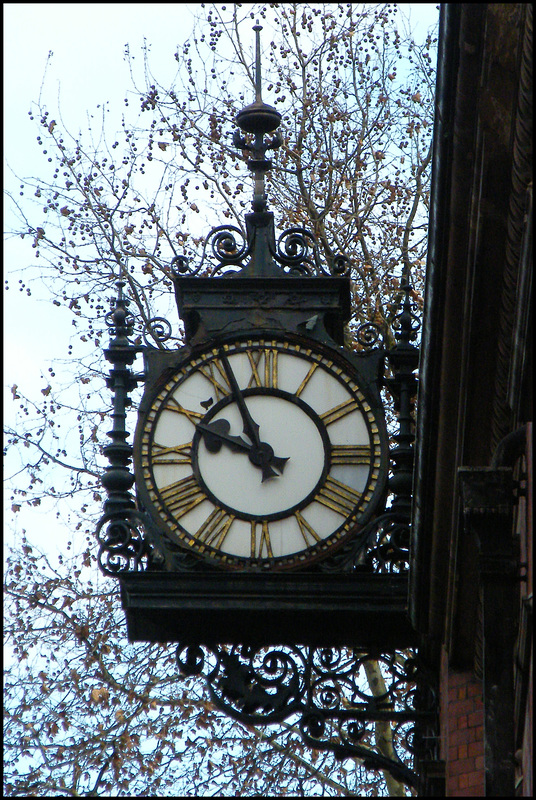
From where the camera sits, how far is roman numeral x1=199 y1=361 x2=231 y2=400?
8047mm

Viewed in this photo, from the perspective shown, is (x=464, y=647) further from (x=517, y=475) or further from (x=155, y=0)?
(x=155, y=0)

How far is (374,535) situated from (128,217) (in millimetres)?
6884

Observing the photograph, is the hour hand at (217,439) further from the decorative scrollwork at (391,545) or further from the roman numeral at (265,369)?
the decorative scrollwork at (391,545)

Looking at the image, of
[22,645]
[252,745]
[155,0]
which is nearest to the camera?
[155,0]

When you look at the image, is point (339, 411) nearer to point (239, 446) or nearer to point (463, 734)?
point (239, 446)

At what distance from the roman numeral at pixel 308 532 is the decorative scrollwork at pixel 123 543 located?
0.68m

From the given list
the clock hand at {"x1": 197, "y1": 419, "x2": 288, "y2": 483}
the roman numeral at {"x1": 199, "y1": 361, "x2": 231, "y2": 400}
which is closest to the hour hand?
the clock hand at {"x1": 197, "y1": 419, "x2": 288, "y2": 483}

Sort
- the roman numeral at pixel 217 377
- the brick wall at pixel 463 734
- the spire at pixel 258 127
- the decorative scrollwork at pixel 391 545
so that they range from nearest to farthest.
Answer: the brick wall at pixel 463 734 → the decorative scrollwork at pixel 391 545 → the roman numeral at pixel 217 377 → the spire at pixel 258 127

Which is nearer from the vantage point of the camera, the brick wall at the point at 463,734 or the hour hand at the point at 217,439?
the brick wall at the point at 463,734

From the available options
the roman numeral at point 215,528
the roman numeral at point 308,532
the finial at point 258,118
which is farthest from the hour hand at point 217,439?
the finial at point 258,118

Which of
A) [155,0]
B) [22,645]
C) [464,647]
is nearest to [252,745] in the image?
[22,645]

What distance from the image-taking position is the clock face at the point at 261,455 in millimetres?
7770

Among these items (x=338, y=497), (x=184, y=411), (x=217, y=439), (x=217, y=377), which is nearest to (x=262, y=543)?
(x=338, y=497)

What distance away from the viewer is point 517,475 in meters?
5.95
